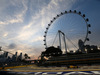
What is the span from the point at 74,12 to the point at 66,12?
21.9 feet

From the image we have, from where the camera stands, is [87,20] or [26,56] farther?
[26,56]

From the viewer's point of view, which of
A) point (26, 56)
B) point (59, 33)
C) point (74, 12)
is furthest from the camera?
point (26, 56)

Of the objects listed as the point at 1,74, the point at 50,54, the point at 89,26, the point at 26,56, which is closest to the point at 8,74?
the point at 1,74

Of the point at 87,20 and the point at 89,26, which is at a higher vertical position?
the point at 87,20

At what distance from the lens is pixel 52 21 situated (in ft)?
212

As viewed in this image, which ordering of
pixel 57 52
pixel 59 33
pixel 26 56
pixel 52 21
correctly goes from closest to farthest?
pixel 59 33 < pixel 52 21 < pixel 57 52 < pixel 26 56

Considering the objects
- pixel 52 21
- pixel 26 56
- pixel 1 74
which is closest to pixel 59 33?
pixel 52 21

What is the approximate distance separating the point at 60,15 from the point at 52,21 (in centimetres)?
936

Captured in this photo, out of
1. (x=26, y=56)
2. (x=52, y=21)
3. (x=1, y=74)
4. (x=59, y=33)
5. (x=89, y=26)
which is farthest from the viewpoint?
(x=26, y=56)

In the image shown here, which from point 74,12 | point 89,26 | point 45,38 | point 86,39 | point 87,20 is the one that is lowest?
point 86,39

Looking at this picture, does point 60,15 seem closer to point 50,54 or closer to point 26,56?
point 50,54

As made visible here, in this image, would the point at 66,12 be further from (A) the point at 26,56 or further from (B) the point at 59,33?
(A) the point at 26,56

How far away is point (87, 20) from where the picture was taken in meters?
50.8

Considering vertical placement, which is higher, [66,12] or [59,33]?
[66,12]
